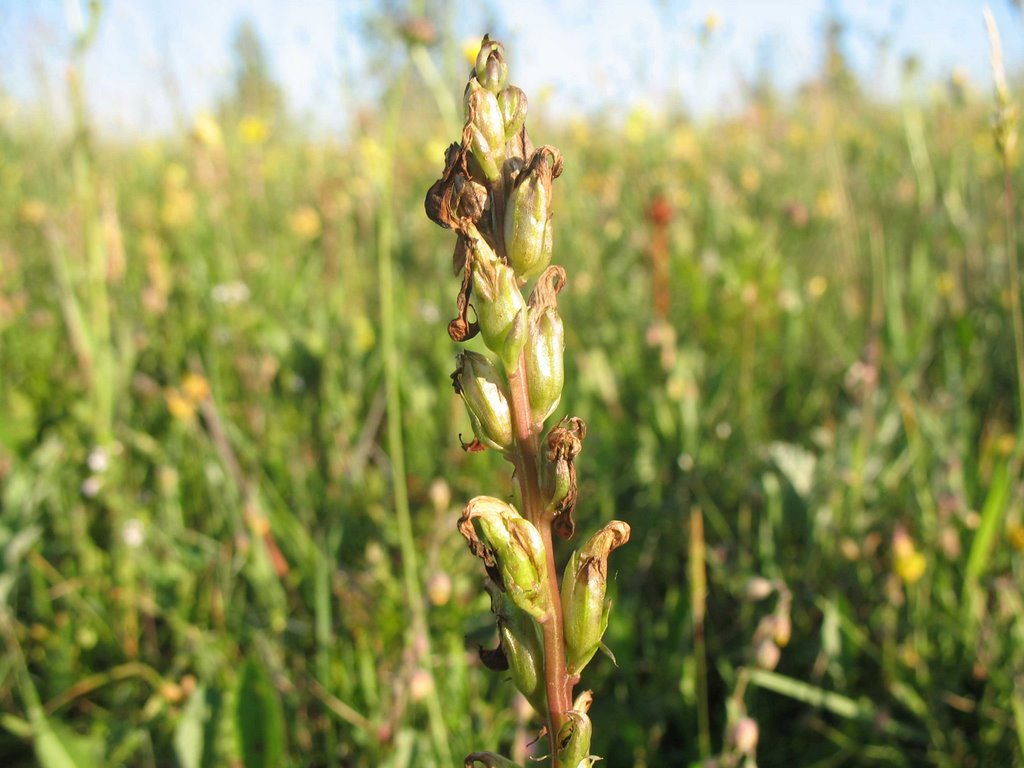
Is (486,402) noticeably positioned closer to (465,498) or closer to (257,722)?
(257,722)

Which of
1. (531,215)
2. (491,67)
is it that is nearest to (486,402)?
(531,215)

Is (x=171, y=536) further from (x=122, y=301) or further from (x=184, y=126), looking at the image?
(x=184, y=126)

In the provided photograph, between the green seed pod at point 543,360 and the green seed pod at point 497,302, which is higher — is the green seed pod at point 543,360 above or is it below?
below

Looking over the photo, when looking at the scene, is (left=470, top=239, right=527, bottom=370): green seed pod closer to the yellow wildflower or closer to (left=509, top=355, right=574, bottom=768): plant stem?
(left=509, top=355, right=574, bottom=768): plant stem

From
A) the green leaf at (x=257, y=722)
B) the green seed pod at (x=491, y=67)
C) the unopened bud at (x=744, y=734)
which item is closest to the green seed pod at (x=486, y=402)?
the green seed pod at (x=491, y=67)

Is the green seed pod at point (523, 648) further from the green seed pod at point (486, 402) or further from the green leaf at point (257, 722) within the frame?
the green leaf at point (257, 722)
